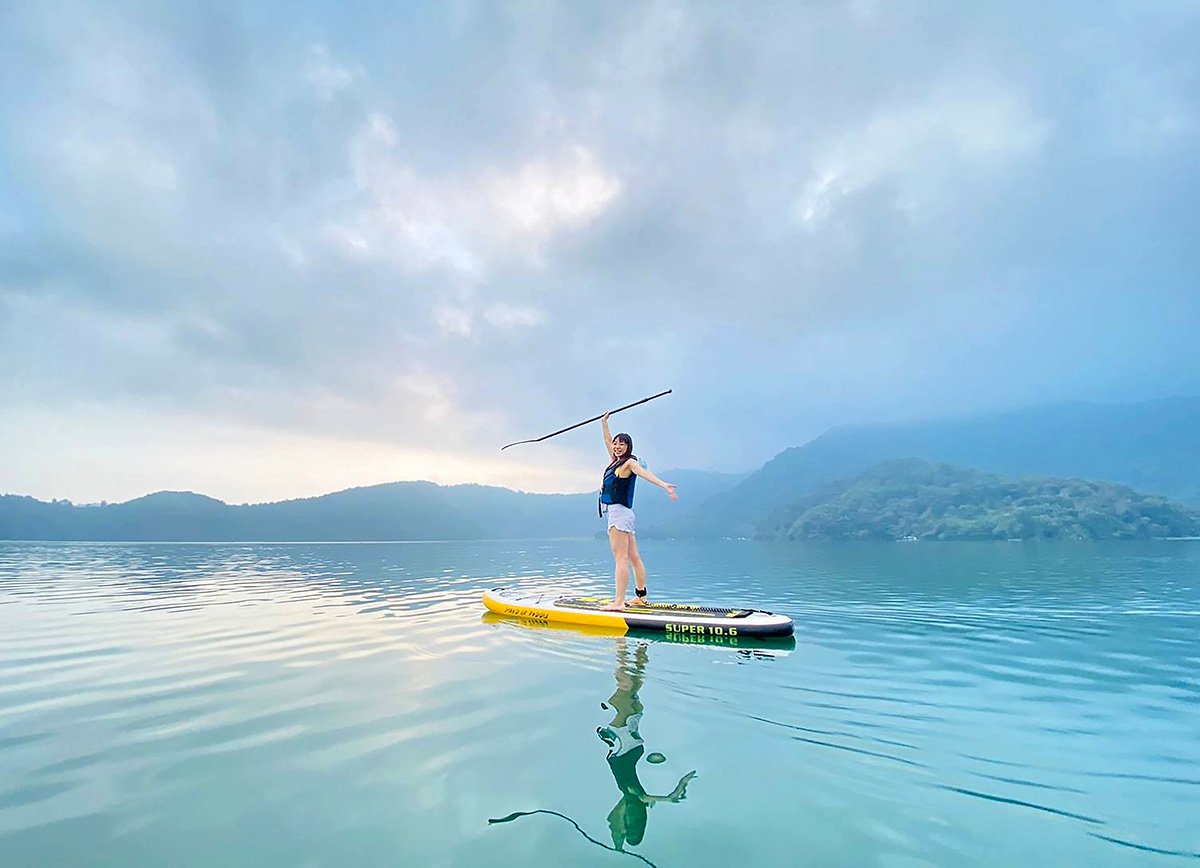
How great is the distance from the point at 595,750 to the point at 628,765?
527 mm

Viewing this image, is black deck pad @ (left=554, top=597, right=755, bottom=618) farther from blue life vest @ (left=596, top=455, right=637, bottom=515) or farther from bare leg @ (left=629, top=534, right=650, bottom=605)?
blue life vest @ (left=596, top=455, right=637, bottom=515)

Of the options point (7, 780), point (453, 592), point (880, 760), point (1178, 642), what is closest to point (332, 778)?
→ point (7, 780)

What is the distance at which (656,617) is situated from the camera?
13.8 meters

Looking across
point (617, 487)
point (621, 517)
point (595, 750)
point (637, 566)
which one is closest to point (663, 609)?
point (637, 566)

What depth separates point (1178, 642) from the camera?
12984 millimetres

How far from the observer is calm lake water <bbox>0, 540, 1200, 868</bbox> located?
4371 mm

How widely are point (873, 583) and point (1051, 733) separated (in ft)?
81.9

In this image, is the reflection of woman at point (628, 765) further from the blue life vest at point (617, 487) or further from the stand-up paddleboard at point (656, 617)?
the blue life vest at point (617, 487)

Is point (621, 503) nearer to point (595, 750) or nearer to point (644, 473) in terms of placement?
point (644, 473)

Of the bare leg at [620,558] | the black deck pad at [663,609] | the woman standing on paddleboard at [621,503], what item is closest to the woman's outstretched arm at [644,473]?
the woman standing on paddleboard at [621,503]

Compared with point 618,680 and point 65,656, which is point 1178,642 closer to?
point 618,680

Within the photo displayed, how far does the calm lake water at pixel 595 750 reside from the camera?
437 cm

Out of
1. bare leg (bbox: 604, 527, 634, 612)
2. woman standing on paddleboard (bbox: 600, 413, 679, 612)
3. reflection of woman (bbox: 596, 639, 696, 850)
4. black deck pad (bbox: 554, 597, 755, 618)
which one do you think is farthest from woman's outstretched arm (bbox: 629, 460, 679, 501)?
reflection of woman (bbox: 596, 639, 696, 850)

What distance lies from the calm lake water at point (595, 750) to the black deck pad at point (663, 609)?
1.34 m
